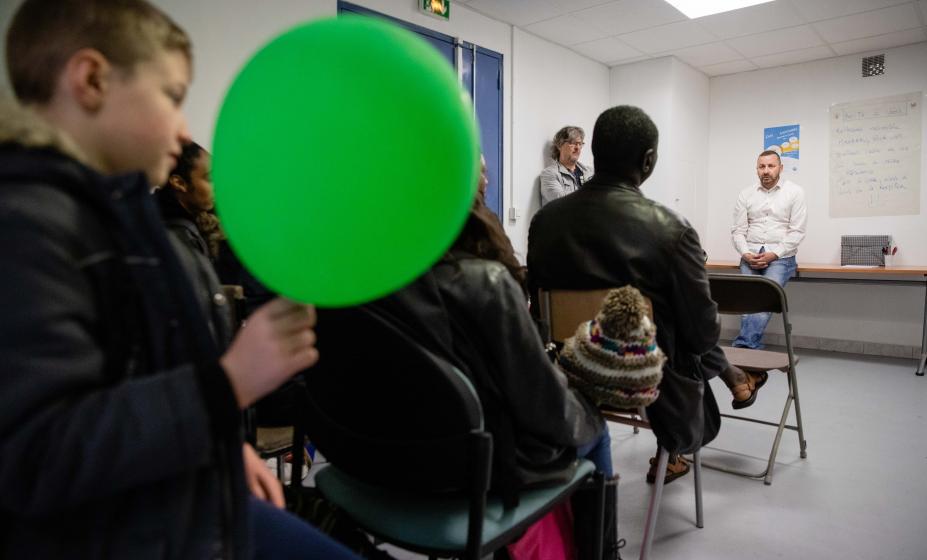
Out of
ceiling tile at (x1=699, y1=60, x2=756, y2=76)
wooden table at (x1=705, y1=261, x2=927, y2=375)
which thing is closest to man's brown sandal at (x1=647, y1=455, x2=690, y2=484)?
wooden table at (x1=705, y1=261, x2=927, y2=375)

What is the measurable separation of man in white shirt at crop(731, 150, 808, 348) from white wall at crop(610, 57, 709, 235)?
62 centimetres

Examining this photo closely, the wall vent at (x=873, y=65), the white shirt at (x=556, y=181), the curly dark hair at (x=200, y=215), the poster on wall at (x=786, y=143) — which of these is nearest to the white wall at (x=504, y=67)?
the white shirt at (x=556, y=181)

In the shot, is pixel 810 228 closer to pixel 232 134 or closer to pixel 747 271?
pixel 747 271

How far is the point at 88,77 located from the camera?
1.70ft

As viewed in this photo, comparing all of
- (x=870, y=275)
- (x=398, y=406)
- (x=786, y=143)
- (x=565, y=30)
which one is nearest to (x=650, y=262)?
(x=398, y=406)

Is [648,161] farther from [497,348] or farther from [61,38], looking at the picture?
[61,38]

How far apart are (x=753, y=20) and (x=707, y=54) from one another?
2.76 ft

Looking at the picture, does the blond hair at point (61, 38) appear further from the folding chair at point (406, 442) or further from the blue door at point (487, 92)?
the blue door at point (487, 92)

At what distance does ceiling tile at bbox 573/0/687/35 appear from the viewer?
390 cm

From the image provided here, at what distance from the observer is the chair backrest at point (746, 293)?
2.15m

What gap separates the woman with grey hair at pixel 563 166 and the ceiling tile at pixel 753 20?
1225 mm

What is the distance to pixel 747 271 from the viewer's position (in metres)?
→ 4.90

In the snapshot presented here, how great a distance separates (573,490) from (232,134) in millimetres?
931

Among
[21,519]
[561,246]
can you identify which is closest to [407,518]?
[21,519]
